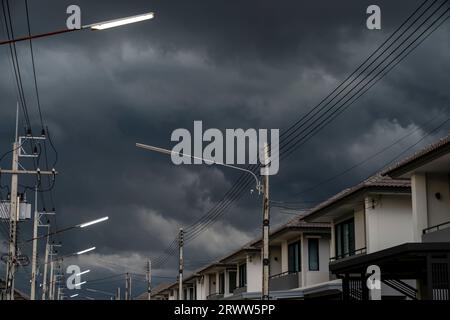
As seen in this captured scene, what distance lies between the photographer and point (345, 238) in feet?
131

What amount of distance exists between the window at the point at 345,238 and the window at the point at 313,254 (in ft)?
18.7

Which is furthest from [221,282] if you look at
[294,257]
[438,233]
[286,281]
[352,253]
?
[438,233]

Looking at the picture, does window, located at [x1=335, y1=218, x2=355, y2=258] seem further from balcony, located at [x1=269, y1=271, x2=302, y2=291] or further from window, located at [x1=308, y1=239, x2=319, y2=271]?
balcony, located at [x1=269, y1=271, x2=302, y2=291]

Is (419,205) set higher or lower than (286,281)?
higher

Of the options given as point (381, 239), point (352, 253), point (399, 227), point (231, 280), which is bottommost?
point (352, 253)

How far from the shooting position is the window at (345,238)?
127 ft

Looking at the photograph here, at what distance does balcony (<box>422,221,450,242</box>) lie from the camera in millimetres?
27781

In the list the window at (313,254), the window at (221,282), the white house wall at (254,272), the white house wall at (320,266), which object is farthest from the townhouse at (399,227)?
the window at (221,282)

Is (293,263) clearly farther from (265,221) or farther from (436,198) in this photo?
(265,221)

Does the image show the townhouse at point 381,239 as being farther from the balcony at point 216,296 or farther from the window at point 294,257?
the balcony at point 216,296

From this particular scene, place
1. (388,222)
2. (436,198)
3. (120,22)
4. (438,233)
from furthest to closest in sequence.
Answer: (388,222), (436,198), (438,233), (120,22)

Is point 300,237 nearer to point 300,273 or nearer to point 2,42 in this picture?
point 300,273

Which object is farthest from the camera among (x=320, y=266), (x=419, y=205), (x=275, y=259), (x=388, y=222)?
(x=275, y=259)

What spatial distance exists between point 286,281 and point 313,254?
2.78 m
